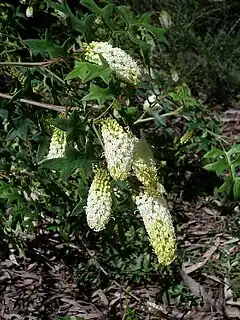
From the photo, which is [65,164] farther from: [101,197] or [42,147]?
[42,147]

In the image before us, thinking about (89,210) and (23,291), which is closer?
(89,210)

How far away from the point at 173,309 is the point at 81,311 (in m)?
0.50

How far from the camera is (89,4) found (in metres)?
2.44

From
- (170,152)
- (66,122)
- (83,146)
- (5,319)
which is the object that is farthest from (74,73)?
(170,152)

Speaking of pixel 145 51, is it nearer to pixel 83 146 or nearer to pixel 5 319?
pixel 83 146

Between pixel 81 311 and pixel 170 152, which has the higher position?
pixel 170 152

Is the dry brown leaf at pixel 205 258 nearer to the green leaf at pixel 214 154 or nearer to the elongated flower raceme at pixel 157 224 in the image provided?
the green leaf at pixel 214 154

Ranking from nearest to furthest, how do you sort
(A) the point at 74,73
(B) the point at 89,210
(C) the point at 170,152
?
(A) the point at 74,73, (B) the point at 89,210, (C) the point at 170,152

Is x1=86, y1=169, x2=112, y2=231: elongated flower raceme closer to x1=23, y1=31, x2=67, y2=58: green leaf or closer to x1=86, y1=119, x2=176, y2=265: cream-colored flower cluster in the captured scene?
x1=86, y1=119, x2=176, y2=265: cream-colored flower cluster

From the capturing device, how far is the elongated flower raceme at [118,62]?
206cm

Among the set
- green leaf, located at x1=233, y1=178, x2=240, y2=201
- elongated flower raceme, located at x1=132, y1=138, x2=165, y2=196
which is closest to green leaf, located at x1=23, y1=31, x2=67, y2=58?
elongated flower raceme, located at x1=132, y1=138, x2=165, y2=196

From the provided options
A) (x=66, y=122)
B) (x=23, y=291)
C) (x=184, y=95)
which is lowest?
(x=23, y=291)

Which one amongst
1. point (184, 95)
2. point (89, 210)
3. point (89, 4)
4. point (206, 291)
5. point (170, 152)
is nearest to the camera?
point (89, 210)

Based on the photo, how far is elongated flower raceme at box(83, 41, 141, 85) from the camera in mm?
2057
